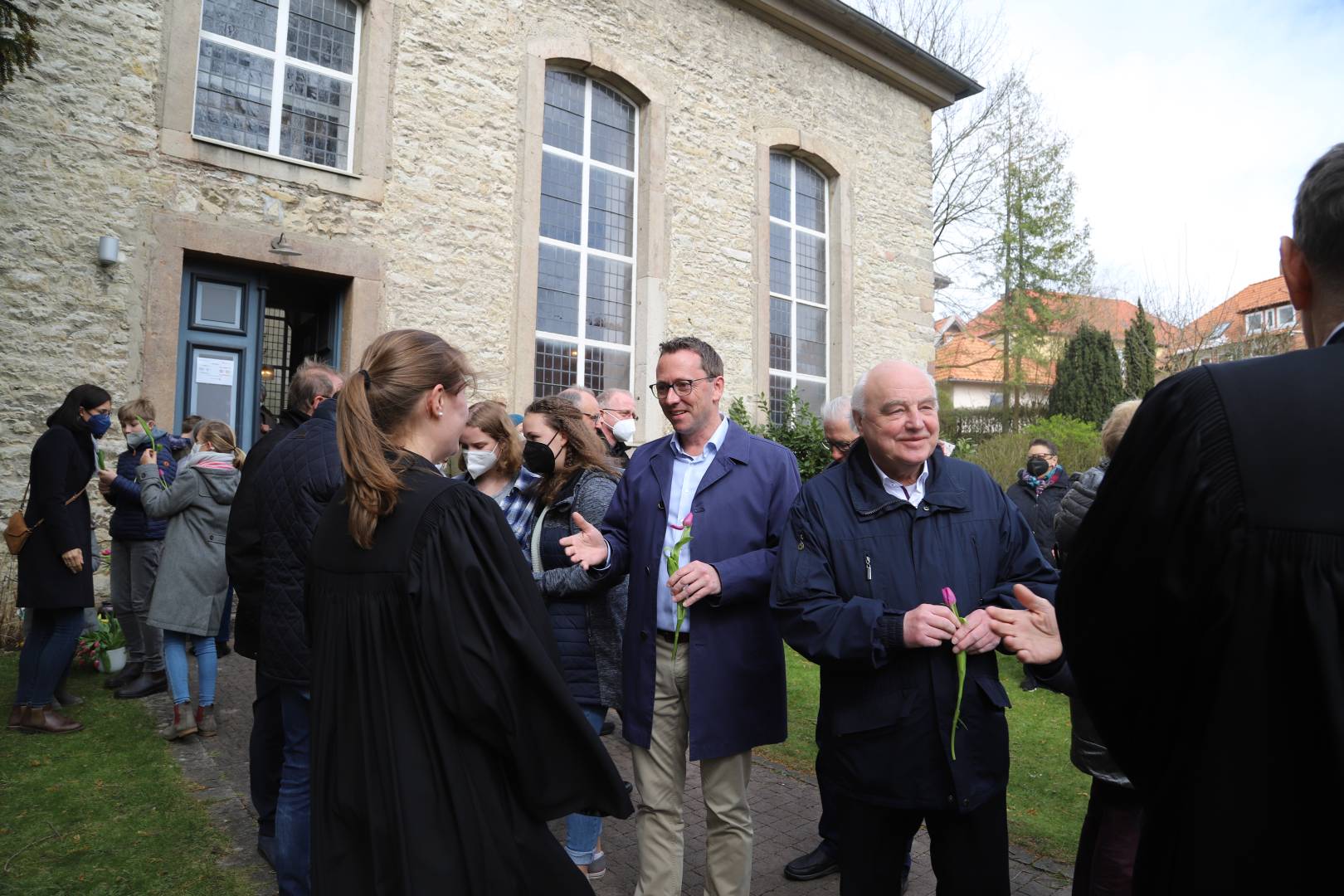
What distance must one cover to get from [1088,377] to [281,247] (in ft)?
76.3

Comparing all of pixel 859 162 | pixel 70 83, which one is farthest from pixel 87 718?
pixel 859 162

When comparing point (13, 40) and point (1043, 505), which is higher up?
point (13, 40)

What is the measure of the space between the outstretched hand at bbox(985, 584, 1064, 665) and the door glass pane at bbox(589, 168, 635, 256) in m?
10.2

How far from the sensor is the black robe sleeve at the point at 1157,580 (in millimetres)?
1137

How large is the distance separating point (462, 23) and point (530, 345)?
3952 millimetres

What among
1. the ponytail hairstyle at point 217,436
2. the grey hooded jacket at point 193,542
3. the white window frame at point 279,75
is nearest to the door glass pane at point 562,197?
the white window frame at point 279,75

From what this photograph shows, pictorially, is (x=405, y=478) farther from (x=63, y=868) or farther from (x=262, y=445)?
(x=63, y=868)

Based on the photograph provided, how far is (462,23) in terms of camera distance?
10.1 metres

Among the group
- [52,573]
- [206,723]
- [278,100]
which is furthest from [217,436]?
[278,100]

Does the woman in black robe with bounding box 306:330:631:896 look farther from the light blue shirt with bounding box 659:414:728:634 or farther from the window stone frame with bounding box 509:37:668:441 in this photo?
the window stone frame with bounding box 509:37:668:441

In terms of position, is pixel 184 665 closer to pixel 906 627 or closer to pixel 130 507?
pixel 130 507

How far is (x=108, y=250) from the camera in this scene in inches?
308

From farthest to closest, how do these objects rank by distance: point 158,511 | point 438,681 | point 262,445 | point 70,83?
point 70,83 < point 158,511 < point 262,445 < point 438,681

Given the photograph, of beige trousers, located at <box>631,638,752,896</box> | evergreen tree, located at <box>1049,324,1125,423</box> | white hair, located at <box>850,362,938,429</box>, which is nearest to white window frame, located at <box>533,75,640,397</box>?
beige trousers, located at <box>631,638,752,896</box>
